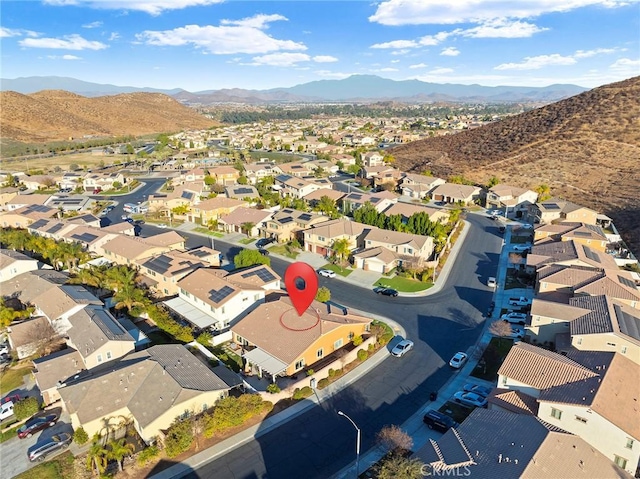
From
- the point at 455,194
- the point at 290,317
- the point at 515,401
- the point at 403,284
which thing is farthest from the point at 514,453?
the point at 455,194

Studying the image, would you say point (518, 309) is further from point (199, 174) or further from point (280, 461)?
point (199, 174)

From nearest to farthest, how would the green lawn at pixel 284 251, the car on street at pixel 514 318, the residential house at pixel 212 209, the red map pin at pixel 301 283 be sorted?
the red map pin at pixel 301 283 → the car on street at pixel 514 318 → the green lawn at pixel 284 251 → the residential house at pixel 212 209

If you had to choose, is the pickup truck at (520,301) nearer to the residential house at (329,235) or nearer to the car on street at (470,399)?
the car on street at (470,399)

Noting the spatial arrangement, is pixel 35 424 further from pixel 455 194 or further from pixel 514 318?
pixel 455 194

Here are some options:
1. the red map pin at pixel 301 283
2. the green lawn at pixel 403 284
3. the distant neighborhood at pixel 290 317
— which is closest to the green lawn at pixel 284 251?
the distant neighborhood at pixel 290 317

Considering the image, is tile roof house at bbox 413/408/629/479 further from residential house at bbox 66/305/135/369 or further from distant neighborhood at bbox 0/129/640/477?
residential house at bbox 66/305/135/369

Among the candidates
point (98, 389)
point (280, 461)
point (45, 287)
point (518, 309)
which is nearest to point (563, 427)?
point (280, 461)
